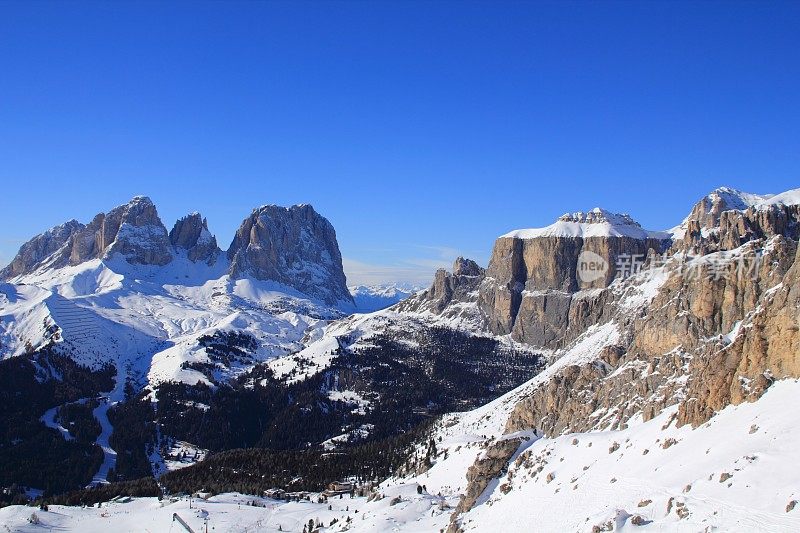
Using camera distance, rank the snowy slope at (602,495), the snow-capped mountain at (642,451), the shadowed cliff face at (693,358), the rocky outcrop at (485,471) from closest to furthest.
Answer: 1. the snowy slope at (602,495)
2. the snow-capped mountain at (642,451)
3. the shadowed cliff face at (693,358)
4. the rocky outcrop at (485,471)

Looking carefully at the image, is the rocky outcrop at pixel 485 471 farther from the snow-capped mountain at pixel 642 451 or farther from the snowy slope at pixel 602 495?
the snowy slope at pixel 602 495

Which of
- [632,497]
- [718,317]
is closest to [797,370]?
Answer: [632,497]

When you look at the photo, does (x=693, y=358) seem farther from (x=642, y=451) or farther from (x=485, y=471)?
(x=485, y=471)

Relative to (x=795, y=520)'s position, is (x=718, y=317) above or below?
above

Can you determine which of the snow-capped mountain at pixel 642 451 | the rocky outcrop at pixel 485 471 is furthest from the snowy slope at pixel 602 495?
the rocky outcrop at pixel 485 471

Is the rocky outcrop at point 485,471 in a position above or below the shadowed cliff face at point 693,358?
below

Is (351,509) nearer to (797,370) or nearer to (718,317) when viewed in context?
(718,317)

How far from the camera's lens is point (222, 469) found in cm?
17400

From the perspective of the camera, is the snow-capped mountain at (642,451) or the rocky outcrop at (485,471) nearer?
the snow-capped mountain at (642,451)

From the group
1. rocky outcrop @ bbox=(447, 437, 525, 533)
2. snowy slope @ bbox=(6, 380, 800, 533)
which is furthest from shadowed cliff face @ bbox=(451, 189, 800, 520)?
snowy slope @ bbox=(6, 380, 800, 533)

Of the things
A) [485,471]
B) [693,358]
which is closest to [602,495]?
[485,471]

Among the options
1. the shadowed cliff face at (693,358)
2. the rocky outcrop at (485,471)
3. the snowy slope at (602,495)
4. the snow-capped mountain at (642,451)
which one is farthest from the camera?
the rocky outcrop at (485,471)

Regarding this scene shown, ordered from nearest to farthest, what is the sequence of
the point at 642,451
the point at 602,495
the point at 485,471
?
the point at 602,495 < the point at 642,451 < the point at 485,471

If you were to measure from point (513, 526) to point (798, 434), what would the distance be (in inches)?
1215
